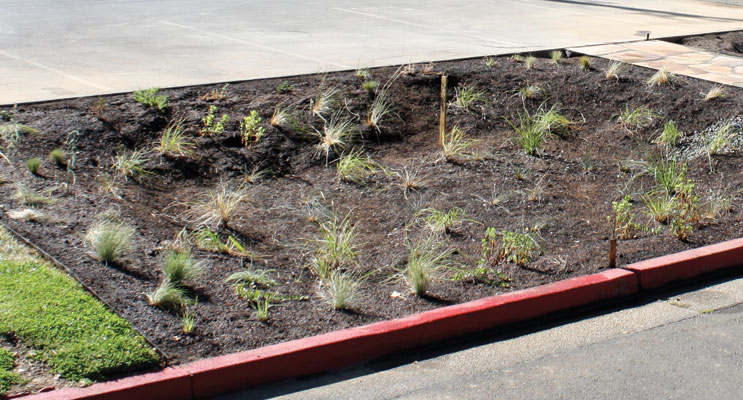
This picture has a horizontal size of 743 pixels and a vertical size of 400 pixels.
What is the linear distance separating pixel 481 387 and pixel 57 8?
42.4ft

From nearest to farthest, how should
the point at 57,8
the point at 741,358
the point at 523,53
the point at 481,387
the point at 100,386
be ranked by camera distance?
1. the point at 100,386
2. the point at 481,387
3. the point at 741,358
4. the point at 523,53
5. the point at 57,8

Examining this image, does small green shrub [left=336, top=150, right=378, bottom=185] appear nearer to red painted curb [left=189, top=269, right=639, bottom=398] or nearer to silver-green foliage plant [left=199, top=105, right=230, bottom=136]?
silver-green foliage plant [left=199, top=105, right=230, bottom=136]

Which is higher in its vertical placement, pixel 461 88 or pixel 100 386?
pixel 461 88

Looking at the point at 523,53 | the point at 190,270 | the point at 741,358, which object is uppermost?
the point at 523,53

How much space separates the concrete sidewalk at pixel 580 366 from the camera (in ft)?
14.4

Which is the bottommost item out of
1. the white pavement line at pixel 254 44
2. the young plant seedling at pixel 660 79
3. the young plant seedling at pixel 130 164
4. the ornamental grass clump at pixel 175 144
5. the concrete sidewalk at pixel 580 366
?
the concrete sidewalk at pixel 580 366

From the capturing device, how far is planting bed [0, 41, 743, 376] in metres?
5.22

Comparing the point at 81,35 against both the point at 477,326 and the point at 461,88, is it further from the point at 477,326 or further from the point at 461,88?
the point at 477,326

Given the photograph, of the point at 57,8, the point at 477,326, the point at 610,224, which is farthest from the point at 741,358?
the point at 57,8

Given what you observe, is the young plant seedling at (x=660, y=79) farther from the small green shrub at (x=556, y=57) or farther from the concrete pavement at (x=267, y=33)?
the concrete pavement at (x=267, y=33)

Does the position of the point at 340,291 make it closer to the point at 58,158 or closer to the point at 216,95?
the point at 58,158

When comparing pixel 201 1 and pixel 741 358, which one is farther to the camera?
pixel 201 1

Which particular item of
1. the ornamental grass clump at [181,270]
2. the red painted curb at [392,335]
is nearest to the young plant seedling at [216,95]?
the ornamental grass clump at [181,270]

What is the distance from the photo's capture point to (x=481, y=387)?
444 cm
